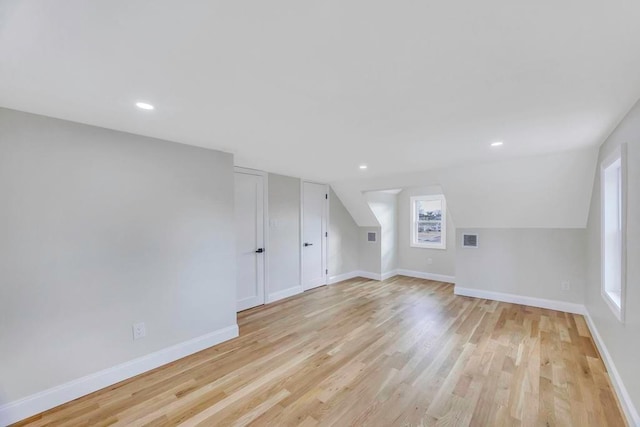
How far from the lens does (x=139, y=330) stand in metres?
2.39

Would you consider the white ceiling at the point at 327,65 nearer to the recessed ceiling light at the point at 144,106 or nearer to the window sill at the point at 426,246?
the recessed ceiling light at the point at 144,106

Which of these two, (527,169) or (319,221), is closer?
(527,169)

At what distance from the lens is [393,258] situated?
6.22 m

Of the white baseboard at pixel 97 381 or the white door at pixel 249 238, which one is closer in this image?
the white baseboard at pixel 97 381

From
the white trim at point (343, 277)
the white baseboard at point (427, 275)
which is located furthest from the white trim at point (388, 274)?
the white trim at point (343, 277)

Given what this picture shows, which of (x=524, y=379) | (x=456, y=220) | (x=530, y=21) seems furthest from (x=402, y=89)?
(x=456, y=220)

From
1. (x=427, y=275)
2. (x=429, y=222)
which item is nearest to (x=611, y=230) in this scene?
(x=429, y=222)

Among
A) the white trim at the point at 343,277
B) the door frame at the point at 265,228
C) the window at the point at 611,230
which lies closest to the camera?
the window at the point at 611,230

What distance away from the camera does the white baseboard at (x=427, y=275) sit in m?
5.56

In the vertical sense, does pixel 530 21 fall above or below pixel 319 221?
above

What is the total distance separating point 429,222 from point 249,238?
399 centimetres

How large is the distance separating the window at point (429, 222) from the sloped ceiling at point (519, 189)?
1.17m

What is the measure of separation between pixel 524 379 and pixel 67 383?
11.9 feet

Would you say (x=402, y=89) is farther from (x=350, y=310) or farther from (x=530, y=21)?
(x=350, y=310)
